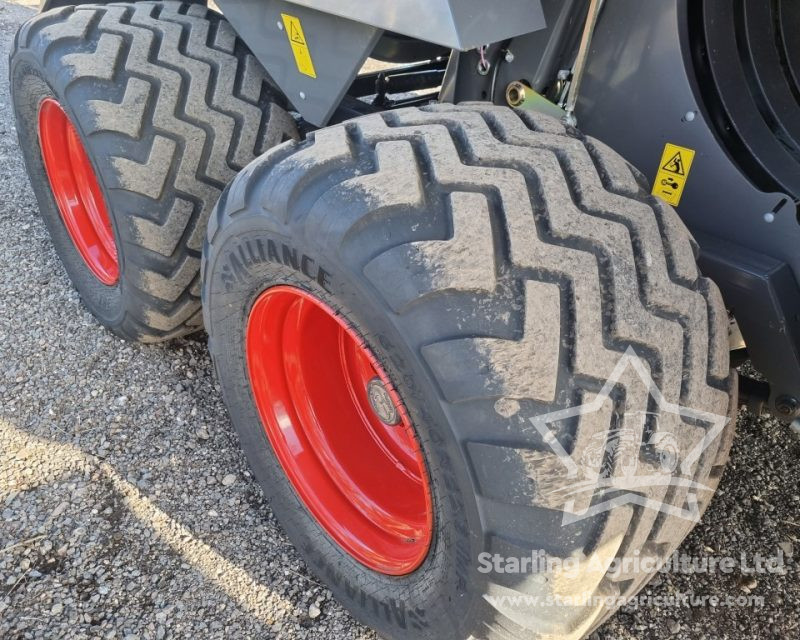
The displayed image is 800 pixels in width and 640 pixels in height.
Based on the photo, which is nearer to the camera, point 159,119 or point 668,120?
point 668,120

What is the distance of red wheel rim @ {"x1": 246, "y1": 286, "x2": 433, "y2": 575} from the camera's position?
70.0 inches

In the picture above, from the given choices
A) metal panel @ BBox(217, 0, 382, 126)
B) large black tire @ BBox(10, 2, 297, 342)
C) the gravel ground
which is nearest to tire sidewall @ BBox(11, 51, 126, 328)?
large black tire @ BBox(10, 2, 297, 342)

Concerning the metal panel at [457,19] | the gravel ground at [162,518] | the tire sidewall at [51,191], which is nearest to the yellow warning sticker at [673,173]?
the metal panel at [457,19]

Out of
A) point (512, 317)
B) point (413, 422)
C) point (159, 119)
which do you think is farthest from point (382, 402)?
point (159, 119)

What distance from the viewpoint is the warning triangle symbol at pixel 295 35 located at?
177 cm

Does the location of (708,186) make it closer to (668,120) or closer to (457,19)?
(668,120)

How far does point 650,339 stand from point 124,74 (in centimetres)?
153

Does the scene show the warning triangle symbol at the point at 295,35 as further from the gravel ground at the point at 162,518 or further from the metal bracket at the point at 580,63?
the gravel ground at the point at 162,518

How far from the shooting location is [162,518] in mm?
1946

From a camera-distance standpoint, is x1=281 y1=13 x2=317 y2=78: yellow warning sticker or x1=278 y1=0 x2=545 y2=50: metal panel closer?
x1=278 y1=0 x2=545 y2=50: metal panel

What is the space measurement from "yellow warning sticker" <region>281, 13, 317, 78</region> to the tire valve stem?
75cm

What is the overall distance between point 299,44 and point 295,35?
0.02 m

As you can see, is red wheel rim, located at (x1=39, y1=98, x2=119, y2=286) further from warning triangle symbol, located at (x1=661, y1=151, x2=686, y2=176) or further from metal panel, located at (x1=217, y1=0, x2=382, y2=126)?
warning triangle symbol, located at (x1=661, y1=151, x2=686, y2=176)

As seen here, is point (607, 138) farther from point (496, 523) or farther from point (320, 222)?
point (496, 523)
